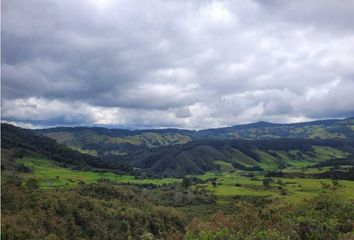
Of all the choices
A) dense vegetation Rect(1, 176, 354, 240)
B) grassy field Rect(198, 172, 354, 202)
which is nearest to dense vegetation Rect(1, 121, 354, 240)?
dense vegetation Rect(1, 176, 354, 240)

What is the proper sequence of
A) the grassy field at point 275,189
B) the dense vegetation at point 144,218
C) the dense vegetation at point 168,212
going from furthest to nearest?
the grassy field at point 275,189 → the dense vegetation at point 168,212 → the dense vegetation at point 144,218

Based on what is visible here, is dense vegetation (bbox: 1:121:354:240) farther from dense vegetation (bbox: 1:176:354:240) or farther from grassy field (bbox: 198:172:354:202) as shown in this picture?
grassy field (bbox: 198:172:354:202)

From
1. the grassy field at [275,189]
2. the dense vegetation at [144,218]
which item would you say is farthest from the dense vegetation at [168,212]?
the grassy field at [275,189]

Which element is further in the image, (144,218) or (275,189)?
(275,189)

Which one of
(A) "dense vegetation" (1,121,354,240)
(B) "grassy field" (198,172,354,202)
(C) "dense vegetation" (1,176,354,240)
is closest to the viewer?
(C) "dense vegetation" (1,176,354,240)

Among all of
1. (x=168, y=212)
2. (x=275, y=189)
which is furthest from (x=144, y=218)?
(x=275, y=189)

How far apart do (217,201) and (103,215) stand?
65.5m

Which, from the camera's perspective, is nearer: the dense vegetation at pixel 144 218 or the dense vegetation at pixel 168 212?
the dense vegetation at pixel 144 218

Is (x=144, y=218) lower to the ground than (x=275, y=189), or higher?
higher

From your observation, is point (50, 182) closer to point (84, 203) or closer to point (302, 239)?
point (84, 203)

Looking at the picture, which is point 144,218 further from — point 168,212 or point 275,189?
point 275,189

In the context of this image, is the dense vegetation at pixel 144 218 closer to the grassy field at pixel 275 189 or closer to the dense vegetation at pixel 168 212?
the dense vegetation at pixel 168 212

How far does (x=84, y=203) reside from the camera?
319ft

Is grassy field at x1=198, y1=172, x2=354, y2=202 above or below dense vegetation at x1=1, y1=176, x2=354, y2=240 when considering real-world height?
below
